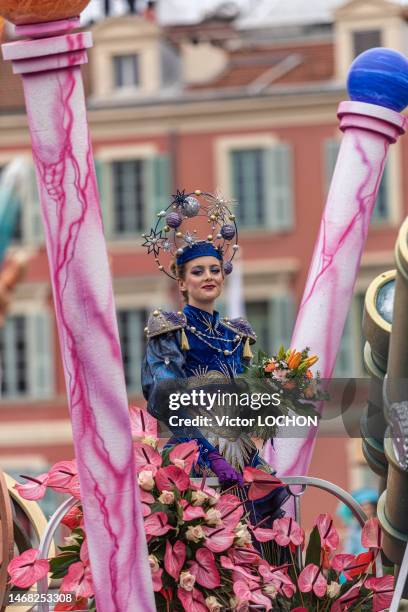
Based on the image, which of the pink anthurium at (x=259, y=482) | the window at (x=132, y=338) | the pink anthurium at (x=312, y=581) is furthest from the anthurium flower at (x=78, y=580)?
the window at (x=132, y=338)

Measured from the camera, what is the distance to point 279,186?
37.8 m

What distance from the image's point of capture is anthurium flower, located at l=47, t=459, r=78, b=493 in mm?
6336

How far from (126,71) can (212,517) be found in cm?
3251

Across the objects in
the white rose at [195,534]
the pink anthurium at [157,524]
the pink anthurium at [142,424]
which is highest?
the pink anthurium at [142,424]

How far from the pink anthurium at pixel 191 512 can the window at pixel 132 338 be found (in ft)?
102

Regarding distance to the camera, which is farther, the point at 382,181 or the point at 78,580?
the point at 382,181

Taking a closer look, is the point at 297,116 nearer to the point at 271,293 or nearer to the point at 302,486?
the point at 271,293

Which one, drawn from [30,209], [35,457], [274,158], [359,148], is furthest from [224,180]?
[359,148]

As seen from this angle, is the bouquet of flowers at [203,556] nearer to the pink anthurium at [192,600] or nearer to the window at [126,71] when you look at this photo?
the pink anthurium at [192,600]

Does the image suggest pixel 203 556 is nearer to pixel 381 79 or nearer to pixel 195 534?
pixel 195 534

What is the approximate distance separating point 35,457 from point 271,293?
5214 millimetres

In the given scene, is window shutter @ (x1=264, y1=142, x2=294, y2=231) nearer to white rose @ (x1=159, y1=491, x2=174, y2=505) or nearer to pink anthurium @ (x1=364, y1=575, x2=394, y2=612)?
pink anthurium @ (x1=364, y1=575, x2=394, y2=612)

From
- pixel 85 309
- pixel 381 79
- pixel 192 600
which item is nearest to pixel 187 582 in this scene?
pixel 192 600

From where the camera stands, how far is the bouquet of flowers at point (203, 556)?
6.16 metres
